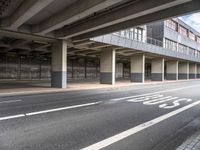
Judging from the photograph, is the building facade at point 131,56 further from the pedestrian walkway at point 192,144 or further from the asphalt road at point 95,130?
the pedestrian walkway at point 192,144

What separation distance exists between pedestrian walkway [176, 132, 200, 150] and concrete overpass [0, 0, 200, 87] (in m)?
6.82

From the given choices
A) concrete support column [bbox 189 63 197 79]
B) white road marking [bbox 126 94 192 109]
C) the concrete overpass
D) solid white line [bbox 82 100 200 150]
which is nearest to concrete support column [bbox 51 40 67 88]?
the concrete overpass

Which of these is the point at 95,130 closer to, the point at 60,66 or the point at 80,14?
the point at 80,14

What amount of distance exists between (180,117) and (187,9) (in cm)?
666

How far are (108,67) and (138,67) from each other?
29.1 ft

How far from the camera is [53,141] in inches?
222

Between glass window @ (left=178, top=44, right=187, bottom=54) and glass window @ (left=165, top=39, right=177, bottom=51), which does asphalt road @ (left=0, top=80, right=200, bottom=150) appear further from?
glass window @ (left=178, top=44, right=187, bottom=54)

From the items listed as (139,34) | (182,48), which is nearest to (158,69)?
(139,34)

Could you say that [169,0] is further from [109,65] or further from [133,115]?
[109,65]

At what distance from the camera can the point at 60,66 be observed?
23.6m

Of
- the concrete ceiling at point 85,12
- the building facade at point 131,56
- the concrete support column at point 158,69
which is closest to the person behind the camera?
the concrete ceiling at point 85,12

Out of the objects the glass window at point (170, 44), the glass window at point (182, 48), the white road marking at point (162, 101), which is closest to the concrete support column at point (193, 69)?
the glass window at point (182, 48)

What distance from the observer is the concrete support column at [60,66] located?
23453 mm

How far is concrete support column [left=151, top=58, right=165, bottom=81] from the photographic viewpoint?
4488cm
